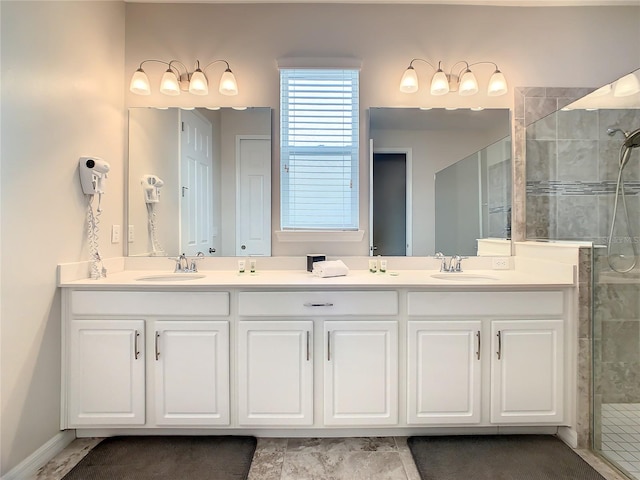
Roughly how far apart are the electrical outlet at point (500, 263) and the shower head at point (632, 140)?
34.8 inches

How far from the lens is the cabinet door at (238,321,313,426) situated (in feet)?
5.57

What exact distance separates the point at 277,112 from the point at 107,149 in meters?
1.08

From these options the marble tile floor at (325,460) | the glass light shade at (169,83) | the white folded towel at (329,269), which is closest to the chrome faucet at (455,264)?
the white folded towel at (329,269)

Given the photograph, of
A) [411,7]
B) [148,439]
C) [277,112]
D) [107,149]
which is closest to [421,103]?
[411,7]

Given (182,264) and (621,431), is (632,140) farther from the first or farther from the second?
(182,264)

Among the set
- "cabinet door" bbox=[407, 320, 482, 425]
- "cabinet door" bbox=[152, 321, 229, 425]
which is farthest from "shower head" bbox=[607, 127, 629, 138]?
"cabinet door" bbox=[152, 321, 229, 425]

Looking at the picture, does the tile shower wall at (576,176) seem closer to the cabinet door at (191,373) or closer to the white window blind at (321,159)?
the white window blind at (321,159)

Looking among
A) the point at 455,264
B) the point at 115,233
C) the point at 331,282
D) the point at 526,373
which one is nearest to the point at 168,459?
the point at 331,282

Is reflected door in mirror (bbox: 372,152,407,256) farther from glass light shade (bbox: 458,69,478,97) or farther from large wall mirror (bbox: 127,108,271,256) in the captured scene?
large wall mirror (bbox: 127,108,271,256)

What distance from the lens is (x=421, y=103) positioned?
90.0 inches

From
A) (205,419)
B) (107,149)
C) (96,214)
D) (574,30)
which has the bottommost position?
(205,419)

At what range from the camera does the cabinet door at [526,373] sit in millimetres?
1729

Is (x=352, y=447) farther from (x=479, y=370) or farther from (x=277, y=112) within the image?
(x=277, y=112)

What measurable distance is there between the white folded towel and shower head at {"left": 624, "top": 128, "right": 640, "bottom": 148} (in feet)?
5.56
